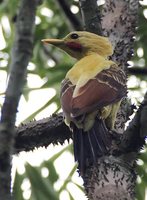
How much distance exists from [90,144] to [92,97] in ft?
1.32

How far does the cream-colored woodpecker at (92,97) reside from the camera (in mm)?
3736

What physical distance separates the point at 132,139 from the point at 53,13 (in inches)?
154

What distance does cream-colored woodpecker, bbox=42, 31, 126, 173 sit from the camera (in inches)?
147

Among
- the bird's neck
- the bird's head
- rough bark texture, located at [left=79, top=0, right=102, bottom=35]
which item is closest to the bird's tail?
the bird's neck

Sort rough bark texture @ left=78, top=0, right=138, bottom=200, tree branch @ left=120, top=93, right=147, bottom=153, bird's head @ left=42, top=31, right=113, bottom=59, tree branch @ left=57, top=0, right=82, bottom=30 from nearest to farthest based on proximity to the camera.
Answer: tree branch @ left=120, top=93, right=147, bottom=153 → rough bark texture @ left=78, top=0, right=138, bottom=200 → bird's head @ left=42, top=31, right=113, bottom=59 → tree branch @ left=57, top=0, right=82, bottom=30

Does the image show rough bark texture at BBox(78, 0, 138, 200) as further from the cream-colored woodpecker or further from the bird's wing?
the bird's wing

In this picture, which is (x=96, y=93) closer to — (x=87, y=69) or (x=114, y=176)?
(x=87, y=69)

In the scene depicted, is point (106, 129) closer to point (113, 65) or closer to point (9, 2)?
point (113, 65)

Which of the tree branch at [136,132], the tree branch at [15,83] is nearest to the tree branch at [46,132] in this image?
the tree branch at [136,132]

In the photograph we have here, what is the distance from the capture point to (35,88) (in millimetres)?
6090

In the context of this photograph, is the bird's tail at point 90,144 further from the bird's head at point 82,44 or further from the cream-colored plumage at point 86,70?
the bird's head at point 82,44

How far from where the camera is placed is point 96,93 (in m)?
4.10

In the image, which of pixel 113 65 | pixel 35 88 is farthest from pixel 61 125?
pixel 35 88

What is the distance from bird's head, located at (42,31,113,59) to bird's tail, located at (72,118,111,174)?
122cm
